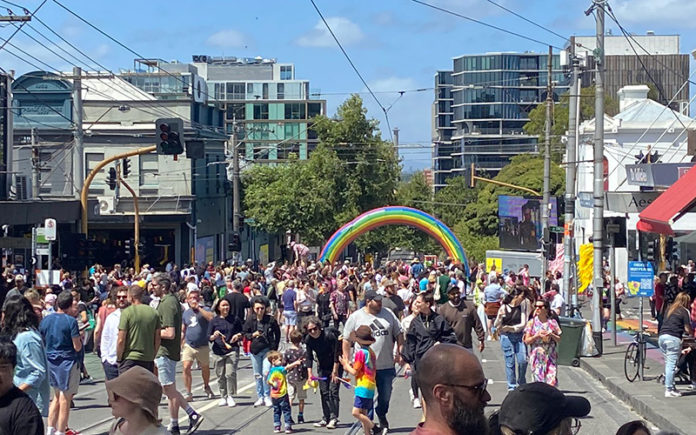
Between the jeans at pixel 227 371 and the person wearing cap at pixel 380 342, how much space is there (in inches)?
123

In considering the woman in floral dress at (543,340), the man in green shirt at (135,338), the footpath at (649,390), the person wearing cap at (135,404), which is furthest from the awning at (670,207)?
the person wearing cap at (135,404)

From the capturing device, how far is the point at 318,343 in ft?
45.2

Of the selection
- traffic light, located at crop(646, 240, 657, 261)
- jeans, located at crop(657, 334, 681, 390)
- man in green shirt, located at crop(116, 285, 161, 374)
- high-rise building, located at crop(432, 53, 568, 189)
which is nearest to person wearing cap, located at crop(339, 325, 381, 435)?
man in green shirt, located at crop(116, 285, 161, 374)

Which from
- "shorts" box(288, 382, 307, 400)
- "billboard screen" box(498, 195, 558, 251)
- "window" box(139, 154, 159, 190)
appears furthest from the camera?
"billboard screen" box(498, 195, 558, 251)

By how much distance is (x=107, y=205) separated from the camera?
178ft

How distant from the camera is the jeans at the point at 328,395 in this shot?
44.5 ft

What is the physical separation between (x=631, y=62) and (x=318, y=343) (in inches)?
3974

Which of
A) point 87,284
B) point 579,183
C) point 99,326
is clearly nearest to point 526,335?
point 99,326

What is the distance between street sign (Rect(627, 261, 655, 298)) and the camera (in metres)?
23.2

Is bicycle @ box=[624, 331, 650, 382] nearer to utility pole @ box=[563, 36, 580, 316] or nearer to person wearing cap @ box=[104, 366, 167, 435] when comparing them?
utility pole @ box=[563, 36, 580, 316]

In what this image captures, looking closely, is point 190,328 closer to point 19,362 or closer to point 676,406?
point 19,362

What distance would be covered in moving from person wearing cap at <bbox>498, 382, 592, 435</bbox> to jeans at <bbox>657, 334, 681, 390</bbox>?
1216 centimetres

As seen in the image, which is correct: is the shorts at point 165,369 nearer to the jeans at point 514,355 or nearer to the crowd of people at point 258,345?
the crowd of people at point 258,345

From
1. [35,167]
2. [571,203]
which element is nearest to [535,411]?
[571,203]
